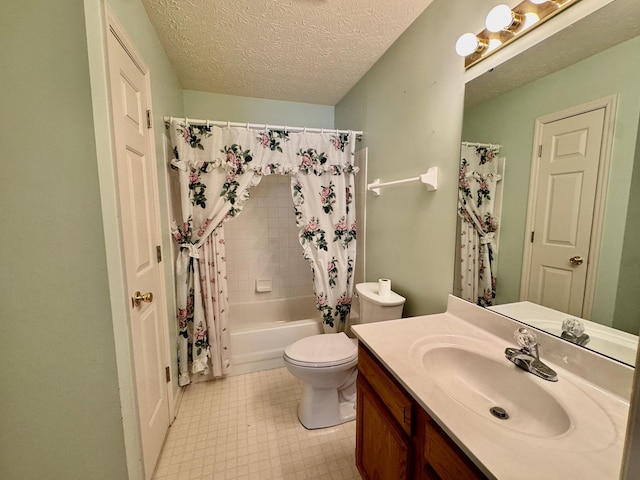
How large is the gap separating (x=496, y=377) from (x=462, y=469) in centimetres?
41

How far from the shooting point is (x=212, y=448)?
1.43m

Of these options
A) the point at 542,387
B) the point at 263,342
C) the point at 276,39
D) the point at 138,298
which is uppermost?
the point at 276,39

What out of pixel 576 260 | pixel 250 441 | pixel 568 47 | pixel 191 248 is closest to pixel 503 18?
pixel 568 47

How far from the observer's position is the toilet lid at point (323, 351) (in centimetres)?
147

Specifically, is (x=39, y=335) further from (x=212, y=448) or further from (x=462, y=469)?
(x=462, y=469)

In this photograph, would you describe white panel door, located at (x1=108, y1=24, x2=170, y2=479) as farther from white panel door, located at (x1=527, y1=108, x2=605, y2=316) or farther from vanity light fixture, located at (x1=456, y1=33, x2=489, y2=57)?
white panel door, located at (x1=527, y1=108, x2=605, y2=316)

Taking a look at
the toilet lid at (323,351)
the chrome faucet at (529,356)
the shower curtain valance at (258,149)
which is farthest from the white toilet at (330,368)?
the shower curtain valance at (258,149)

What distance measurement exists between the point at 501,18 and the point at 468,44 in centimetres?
15

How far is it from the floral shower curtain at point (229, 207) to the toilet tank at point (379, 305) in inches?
18.5

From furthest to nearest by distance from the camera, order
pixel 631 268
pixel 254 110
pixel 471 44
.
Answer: pixel 254 110 → pixel 471 44 → pixel 631 268

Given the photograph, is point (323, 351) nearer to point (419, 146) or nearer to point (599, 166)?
point (419, 146)

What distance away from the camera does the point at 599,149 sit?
723 millimetres

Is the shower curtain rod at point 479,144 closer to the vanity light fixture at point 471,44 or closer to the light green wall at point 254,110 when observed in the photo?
the vanity light fixture at point 471,44

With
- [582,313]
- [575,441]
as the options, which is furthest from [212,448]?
[582,313]
